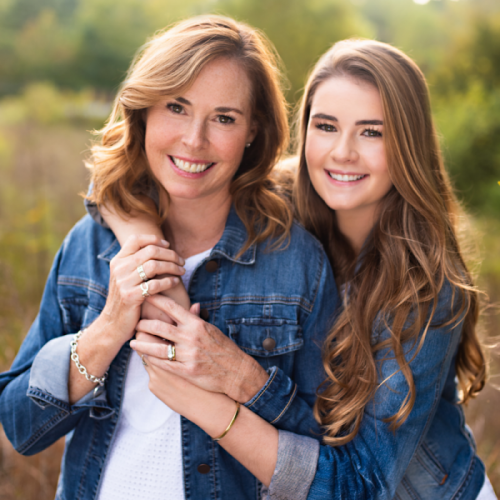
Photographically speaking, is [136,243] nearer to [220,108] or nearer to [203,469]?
[220,108]

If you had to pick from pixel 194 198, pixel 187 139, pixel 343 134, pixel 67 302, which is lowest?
pixel 67 302

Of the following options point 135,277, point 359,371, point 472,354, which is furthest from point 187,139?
point 472,354

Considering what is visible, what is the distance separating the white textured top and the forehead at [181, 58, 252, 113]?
99 cm

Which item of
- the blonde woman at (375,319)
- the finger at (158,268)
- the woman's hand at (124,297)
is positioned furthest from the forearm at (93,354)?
the finger at (158,268)

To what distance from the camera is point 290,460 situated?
1.54m

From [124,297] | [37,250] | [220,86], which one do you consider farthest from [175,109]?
[37,250]

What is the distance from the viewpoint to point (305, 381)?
1.78 meters

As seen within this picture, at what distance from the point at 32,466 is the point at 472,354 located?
2.47 metres

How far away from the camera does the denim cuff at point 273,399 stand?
1.60 m

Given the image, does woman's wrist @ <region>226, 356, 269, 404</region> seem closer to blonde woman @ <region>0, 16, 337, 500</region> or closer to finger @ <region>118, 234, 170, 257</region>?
blonde woman @ <region>0, 16, 337, 500</region>

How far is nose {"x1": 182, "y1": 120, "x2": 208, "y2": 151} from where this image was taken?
65.5 inches

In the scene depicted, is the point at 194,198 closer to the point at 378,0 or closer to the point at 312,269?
the point at 312,269

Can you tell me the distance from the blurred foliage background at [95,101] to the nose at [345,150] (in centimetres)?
97

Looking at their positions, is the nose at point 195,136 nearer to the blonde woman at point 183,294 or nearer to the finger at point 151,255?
the blonde woman at point 183,294
